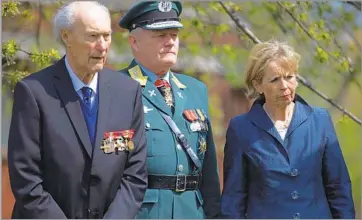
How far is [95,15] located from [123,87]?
0.39m

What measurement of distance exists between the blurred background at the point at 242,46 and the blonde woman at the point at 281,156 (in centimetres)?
196

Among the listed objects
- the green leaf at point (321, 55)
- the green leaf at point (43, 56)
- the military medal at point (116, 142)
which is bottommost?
the military medal at point (116, 142)

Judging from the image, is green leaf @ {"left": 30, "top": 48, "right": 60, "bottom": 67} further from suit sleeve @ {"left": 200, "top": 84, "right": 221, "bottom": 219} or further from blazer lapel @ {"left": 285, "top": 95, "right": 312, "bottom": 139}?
blazer lapel @ {"left": 285, "top": 95, "right": 312, "bottom": 139}

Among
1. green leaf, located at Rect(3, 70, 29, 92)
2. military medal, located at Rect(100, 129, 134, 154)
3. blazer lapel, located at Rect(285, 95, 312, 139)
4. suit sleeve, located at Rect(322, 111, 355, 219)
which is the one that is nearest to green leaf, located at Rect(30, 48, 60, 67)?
green leaf, located at Rect(3, 70, 29, 92)

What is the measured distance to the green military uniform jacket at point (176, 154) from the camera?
13.5 feet

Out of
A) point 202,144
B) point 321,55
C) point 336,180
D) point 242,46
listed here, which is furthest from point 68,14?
point 242,46

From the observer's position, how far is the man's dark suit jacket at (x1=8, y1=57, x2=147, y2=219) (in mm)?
3746

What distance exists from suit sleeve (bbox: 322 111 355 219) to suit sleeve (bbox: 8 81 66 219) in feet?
4.33

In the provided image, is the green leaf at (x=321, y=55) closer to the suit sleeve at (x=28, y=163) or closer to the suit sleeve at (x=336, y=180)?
the suit sleeve at (x=336, y=180)

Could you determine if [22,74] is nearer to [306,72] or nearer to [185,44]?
[185,44]

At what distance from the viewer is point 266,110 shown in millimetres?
4188

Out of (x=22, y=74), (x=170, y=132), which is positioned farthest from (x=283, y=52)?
(x=22, y=74)

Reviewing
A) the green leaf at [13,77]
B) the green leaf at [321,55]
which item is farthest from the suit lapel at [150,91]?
the green leaf at [321,55]

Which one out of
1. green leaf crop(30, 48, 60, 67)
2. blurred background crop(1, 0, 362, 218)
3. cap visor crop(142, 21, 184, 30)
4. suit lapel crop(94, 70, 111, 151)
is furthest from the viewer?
blurred background crop(1, 0, 362, 218)
